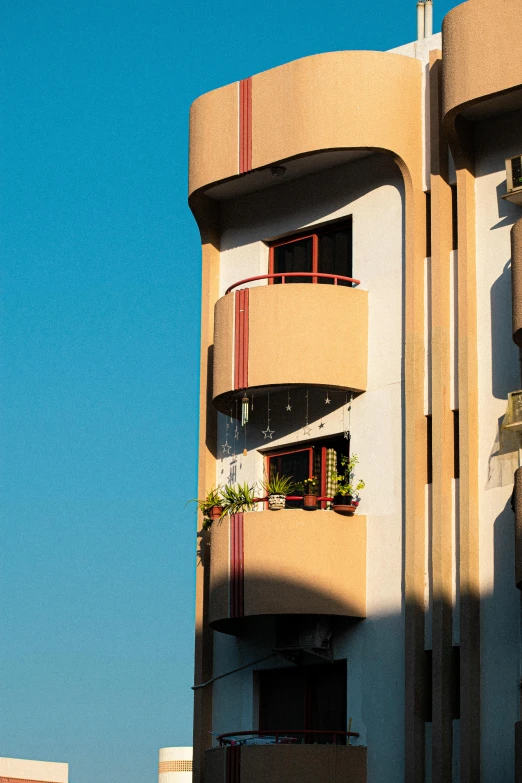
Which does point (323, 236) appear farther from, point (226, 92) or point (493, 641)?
point (493, 641)

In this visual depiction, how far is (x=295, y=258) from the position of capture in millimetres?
34688

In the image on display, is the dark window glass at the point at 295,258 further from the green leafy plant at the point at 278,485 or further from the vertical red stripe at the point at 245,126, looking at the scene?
the green leafy plant at the point at 278,485

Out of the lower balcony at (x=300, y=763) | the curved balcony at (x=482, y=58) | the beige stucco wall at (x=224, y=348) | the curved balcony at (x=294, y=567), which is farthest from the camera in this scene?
the beige stucco wall at (x=224, y=348)

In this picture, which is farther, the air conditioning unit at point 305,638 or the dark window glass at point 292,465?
the dark window glass at point 292,465

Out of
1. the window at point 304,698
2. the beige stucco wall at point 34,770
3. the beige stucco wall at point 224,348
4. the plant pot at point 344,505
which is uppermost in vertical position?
the beige stucco wall at point 224,348

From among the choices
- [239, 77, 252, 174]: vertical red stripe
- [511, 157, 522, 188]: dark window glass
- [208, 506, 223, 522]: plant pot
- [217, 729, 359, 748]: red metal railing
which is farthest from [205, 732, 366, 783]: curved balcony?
[239, 77, 252, 174]: vertical red stripe

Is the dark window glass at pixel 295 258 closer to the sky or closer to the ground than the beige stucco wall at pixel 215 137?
closer to the ground

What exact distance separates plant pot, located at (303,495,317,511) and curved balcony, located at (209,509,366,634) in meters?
0.10

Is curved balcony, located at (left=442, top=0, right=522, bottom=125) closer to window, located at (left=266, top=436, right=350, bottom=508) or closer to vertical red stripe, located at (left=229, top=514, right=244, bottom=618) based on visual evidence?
window, located at (left=266, top=436, right=350, bottom=508)

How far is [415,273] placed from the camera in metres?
31.7

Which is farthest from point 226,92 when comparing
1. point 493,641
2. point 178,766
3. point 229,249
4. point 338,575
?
point 178,766

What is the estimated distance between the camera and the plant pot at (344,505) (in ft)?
102

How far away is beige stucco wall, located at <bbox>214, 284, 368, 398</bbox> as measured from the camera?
105 feet

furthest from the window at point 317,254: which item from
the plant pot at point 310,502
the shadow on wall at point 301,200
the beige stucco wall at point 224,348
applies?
the plant pot at point 310,502
